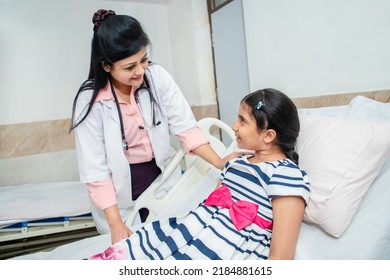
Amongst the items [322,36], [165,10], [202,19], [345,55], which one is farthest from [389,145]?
[165,10]

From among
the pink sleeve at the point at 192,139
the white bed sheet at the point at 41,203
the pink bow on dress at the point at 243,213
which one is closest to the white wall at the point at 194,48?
the white bed sheet at the point at 41,203

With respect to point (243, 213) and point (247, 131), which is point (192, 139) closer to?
point (247, 131)

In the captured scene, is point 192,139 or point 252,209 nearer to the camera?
point 252,209

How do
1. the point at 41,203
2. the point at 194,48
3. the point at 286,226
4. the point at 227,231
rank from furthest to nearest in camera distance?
1. the point at 194,48
2. the point at 41,203
3. the point at 227,231
4. the point at 286,226

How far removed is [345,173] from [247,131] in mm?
348

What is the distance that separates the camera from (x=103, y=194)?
1.25 m

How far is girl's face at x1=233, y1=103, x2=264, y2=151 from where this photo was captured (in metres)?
1.05

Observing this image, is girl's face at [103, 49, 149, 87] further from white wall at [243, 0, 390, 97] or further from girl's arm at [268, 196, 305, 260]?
white wall at [243, 0, 390, 97]

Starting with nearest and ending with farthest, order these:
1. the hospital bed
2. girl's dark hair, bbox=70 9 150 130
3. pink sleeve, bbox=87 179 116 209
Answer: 1. the hospital bed
2. girl's dark hair, bbox=70 9 150 130
3. pink sleeve, bbox=87 179 116 209

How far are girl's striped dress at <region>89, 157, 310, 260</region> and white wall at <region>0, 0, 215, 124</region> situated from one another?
7.34 feet

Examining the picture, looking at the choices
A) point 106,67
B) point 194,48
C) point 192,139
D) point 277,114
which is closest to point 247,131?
point 277,114

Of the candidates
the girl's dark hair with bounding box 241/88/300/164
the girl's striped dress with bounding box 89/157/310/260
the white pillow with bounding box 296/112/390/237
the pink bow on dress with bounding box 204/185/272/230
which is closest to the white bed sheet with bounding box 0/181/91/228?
the girl's striped dress with bounding box 89/157/310/260

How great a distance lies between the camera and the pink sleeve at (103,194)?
1240mm

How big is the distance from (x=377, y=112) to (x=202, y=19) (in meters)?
2.38
